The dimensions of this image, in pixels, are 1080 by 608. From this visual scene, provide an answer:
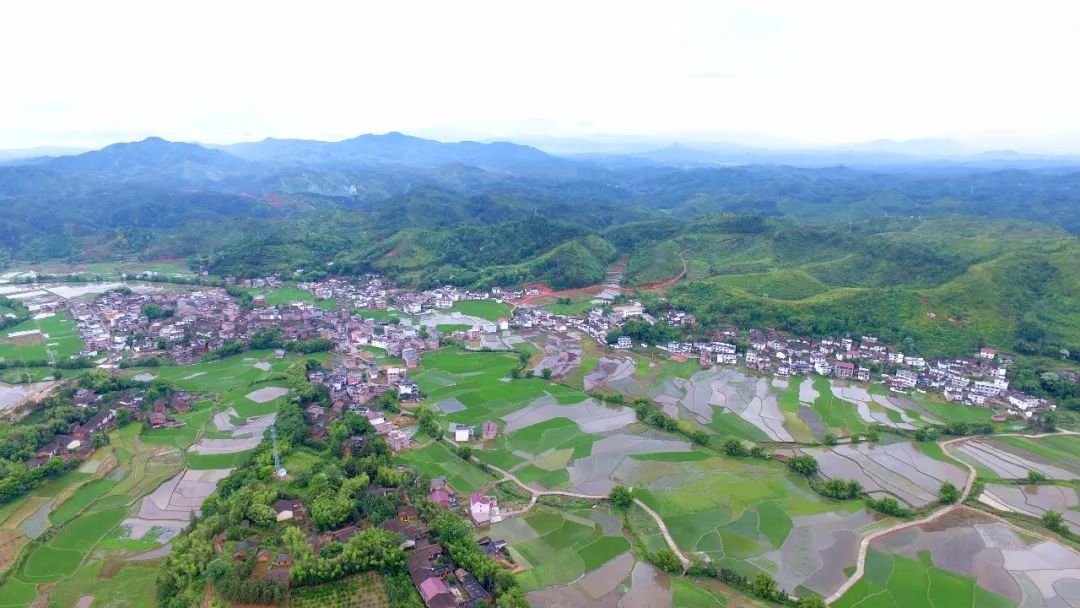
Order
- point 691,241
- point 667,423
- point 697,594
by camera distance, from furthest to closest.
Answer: point 691,241 < point 667,423 < point 697,594

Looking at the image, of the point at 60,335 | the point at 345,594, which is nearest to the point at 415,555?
the point at 345,594

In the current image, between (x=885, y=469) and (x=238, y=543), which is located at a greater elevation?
(x=238, y=543)

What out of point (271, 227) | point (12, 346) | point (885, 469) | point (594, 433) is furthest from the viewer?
point (271, 227)

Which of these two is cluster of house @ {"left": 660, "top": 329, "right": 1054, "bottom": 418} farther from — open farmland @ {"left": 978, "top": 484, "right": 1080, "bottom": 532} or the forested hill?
open farmland @ {"left": 978, "top": 484, "right": 1080, "bottom": 532}

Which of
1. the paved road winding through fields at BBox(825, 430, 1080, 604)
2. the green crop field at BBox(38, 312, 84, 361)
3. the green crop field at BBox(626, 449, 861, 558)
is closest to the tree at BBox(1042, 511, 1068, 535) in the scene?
the paved road winding through fields at BBox(825, 430, 1080, 604)

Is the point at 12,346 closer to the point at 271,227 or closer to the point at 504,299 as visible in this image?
the point at 504,299

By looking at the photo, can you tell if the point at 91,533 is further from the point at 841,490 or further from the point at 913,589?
the point at 841,490

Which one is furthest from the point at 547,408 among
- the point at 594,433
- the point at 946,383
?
the point at 946,383
